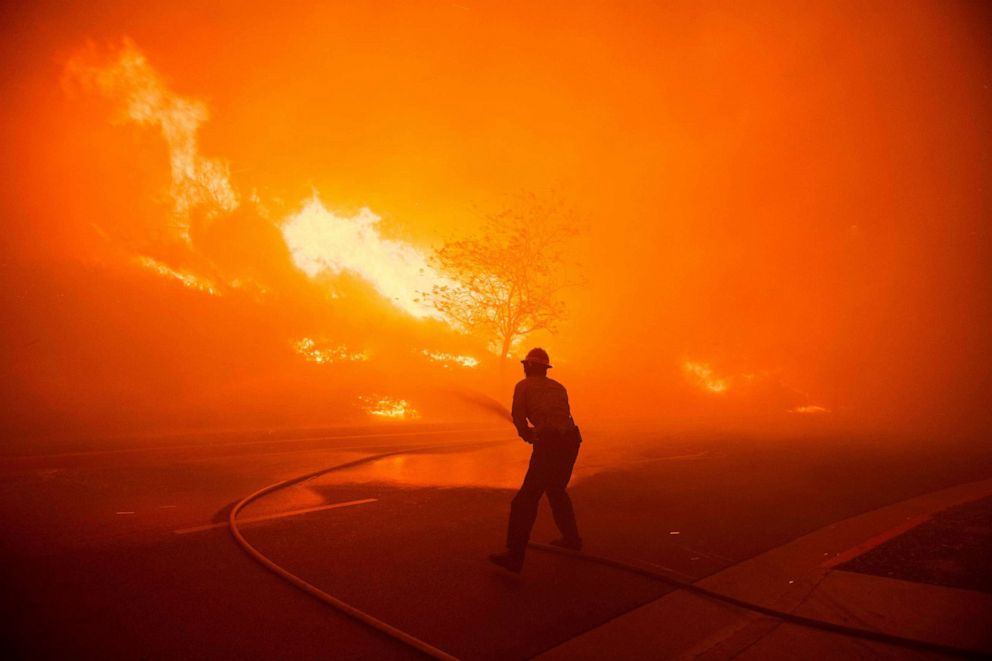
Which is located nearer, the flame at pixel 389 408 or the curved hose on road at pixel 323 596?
the curved hose on road at pixel 323 596

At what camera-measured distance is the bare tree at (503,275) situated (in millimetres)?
28766

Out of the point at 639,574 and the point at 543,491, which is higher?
the point at 543,491

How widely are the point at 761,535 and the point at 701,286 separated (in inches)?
1707

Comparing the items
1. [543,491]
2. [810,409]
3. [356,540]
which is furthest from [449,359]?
[543,491]

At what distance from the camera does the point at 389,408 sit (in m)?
22.6

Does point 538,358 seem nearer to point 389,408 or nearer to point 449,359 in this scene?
point 389,408

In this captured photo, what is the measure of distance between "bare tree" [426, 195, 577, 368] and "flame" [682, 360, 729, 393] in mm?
17110

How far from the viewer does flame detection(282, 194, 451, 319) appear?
109 feet

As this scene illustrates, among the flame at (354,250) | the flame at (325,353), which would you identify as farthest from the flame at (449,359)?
the flame at (325,353)

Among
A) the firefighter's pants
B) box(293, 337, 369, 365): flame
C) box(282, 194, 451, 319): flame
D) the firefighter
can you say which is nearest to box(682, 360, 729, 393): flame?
box(282, 194, 451, 319): flame

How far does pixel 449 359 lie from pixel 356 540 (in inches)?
1043

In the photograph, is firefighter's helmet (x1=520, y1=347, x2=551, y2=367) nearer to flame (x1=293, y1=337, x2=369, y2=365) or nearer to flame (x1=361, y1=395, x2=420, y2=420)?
flame (x1=361, y1=395, x2=420, y2=420)

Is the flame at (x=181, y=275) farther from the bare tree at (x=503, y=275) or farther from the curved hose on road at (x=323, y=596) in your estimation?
the curved hose on road at (x=323, y=596)

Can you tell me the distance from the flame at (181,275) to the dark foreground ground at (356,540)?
17.1 m
